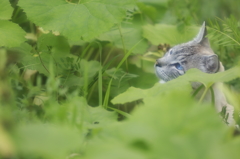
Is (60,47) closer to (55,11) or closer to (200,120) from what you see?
(55,11)

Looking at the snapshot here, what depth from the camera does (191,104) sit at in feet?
2.06

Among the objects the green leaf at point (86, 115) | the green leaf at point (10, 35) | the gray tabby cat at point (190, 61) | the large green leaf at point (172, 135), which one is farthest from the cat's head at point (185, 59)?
the large green leaf at point (172, 135)

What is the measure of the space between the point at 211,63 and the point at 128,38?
0.60m

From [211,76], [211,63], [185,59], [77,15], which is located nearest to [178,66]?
[185,59]

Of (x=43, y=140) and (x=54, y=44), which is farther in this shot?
(x=54, y=44)

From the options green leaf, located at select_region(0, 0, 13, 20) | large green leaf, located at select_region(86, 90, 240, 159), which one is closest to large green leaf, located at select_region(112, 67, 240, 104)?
large green leaf, located at select_region(86, 90, 240, 159)

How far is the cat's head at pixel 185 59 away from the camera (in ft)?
4.52

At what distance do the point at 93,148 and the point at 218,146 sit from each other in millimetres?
222

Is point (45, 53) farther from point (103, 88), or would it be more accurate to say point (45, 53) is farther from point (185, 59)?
point (185, 59)

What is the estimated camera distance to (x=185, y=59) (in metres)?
1.42

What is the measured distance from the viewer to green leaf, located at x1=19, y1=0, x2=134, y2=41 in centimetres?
137

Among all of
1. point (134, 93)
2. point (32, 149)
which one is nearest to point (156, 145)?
point (32, 149)

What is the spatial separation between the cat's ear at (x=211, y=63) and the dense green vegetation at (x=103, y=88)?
0.12 metres

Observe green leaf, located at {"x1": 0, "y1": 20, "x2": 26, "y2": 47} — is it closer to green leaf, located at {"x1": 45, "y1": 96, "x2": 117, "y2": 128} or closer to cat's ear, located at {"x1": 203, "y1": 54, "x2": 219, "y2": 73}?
green leaf, located at {"x1": 45, "y1": 96, "x2": 117, "y2": 128}
